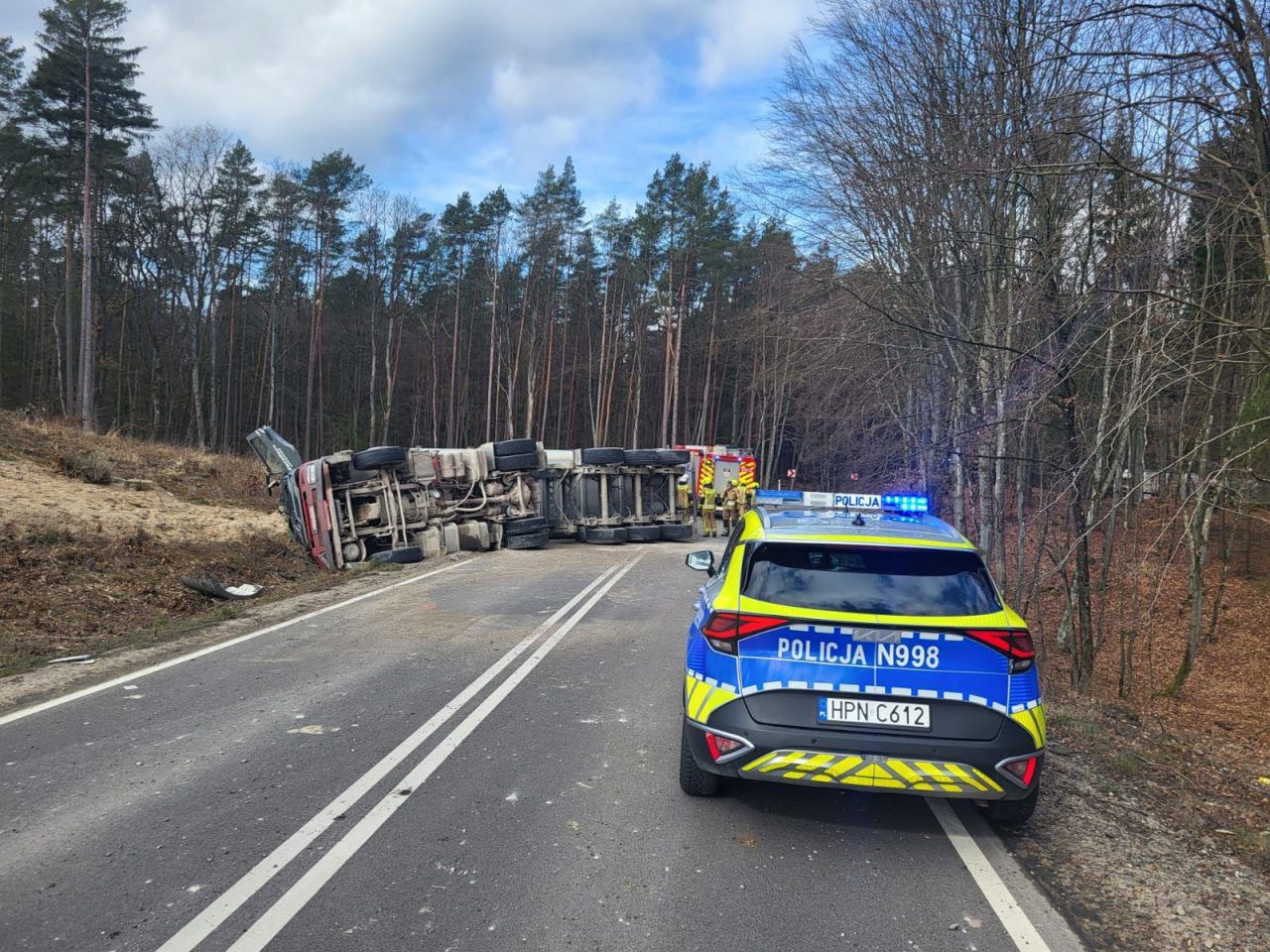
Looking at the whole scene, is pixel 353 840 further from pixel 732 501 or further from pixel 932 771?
pixel 732 501

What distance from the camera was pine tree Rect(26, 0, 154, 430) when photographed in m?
27.1

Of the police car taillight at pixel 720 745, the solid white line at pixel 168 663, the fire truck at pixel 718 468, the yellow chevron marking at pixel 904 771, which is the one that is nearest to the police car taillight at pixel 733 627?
the police car taillight at pixel 720 745

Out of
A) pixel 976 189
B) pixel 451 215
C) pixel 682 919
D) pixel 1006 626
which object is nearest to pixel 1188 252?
pixel 976 189

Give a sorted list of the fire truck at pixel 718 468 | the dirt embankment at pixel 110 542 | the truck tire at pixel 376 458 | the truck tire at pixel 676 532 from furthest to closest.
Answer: the fire truck at pixel 718 468, the truck tire at pixel 676 532, the truck tire at pixel 376 458, the dirt embankment at pixel 110 542

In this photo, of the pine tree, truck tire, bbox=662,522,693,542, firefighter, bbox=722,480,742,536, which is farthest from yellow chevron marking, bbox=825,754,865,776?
the pine tree

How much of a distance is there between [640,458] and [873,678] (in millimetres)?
17280

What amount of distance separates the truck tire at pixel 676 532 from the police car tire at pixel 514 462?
4607mm

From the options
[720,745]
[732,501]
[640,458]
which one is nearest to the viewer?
[720,745]

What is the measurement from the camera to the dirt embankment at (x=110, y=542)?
8891 mm

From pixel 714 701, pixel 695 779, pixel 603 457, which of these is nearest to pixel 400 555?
pixel 603 457

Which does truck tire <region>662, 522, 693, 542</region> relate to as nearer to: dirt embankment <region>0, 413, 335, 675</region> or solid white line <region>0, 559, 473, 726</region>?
dirt embankment <region>0, 413, 335, 675</region>

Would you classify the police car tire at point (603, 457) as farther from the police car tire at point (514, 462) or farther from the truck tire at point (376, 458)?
the truck tire at point (376, 458)

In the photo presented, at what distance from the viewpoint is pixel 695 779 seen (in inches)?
168

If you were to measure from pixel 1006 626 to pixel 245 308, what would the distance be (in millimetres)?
51044
